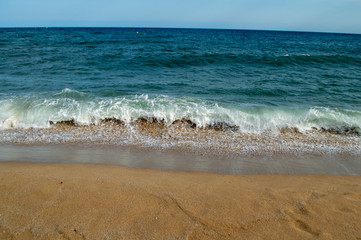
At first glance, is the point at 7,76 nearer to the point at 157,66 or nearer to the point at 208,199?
the point at 157,66

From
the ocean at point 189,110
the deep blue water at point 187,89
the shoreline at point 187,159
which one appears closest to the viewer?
the shoreline at point 187,159

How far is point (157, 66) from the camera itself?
13195 mm

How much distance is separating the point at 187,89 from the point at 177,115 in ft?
10.3

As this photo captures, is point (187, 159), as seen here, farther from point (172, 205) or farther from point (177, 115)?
point (177, 115)

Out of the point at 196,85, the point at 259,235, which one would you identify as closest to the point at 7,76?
the point at 196,85

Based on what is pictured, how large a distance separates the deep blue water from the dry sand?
2.37m

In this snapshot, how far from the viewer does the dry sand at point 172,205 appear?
240 cm

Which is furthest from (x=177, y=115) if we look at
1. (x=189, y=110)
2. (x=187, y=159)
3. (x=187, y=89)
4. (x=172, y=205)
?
(x=172, y=205)

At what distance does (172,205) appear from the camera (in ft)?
9.10

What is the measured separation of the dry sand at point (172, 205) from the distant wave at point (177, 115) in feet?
7.23

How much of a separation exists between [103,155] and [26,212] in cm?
168

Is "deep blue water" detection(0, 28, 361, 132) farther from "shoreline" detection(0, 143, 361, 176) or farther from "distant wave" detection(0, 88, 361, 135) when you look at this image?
"shoreline" detection(0, 143, 361, 176)

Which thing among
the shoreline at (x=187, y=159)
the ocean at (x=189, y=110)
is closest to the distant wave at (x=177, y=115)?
the ocean at (x=189, y=110)

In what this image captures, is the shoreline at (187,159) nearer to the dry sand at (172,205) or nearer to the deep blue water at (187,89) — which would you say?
the dry sand at (172,205)
